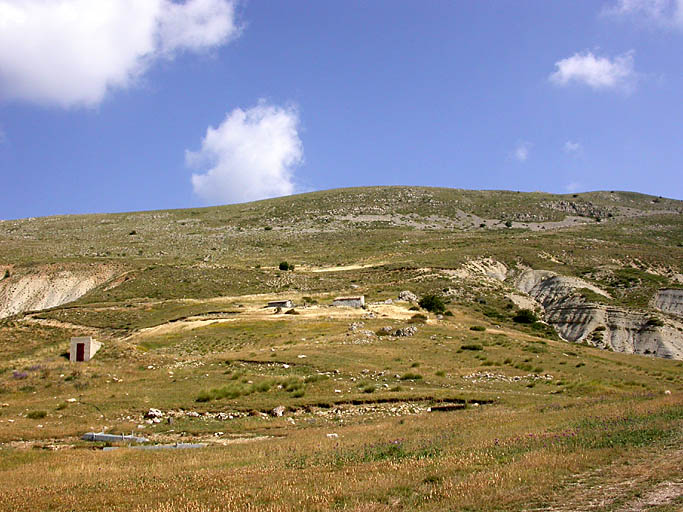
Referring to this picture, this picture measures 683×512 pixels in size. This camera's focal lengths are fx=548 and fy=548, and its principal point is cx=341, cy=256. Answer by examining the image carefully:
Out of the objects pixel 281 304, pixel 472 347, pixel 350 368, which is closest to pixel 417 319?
pixel 472 347

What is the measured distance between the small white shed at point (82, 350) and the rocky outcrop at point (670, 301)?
53.1m

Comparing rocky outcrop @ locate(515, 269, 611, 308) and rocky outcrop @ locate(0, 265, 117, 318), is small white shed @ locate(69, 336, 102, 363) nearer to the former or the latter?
rocky outcrop @ locate(0, 265, 117, 318)

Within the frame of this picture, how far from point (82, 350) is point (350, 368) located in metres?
16.2

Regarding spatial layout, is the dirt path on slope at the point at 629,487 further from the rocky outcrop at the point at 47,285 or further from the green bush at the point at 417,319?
the rocky outcrop at the point at 47,285

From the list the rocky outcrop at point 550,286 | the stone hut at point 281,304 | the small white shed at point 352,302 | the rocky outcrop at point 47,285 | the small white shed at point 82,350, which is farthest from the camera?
the rocky outcrop at point 47,285

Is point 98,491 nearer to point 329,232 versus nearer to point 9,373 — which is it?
point 9,373

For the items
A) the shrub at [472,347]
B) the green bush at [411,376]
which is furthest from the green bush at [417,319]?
the green bush at [411,376]

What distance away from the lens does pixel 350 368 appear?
28969 millimetres

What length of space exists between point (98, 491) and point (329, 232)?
10566cm

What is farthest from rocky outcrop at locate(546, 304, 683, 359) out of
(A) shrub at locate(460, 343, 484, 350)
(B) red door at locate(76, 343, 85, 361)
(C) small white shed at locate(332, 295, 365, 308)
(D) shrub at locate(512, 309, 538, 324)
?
(B) red door at locate(76, 343, 85, 361)

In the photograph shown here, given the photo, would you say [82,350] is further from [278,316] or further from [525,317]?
[525,317]

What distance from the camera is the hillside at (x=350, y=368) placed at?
407 inches

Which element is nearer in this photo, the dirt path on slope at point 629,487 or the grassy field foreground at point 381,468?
the dirt path on slope at point 629,487

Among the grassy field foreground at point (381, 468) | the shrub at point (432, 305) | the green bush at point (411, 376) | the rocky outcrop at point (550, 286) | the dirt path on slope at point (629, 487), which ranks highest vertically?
the rocky outcrop at point (550, 286)
